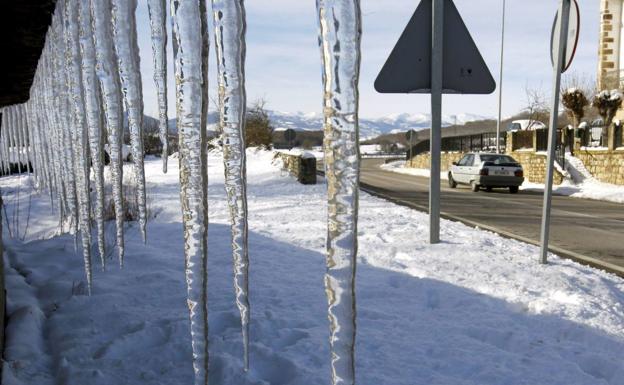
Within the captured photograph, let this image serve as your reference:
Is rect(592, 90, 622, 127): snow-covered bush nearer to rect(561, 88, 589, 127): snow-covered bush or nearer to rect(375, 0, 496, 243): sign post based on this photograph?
rect(561, 88, 589, 127): snow-covered bush

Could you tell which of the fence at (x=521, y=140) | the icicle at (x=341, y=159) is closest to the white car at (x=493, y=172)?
the fence at (x=521, y=140)

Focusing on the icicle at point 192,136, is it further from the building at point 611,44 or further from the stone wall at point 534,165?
the building at point 611,44

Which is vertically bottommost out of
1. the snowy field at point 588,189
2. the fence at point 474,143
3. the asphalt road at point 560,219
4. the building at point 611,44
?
the snowy field at point 588,189

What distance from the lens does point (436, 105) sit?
16.9 ft

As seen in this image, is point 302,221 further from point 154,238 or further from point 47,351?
point 47,351

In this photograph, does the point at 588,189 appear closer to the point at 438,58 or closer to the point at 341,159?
the point at 438,58

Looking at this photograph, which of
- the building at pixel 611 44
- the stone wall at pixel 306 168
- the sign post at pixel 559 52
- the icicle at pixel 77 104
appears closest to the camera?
the icicle at pixel 77 104

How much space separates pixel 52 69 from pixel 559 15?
4.10m

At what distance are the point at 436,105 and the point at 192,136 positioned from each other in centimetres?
414

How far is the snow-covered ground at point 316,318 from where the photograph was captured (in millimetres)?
2451

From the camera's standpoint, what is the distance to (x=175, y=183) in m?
16.6

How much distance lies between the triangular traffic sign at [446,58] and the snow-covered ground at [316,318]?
1692 mm

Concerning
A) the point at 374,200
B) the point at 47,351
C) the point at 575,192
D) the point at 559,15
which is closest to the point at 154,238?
the point at 47,351

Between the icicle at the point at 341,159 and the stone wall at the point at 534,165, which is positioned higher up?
the icicle at the point at 341,159
